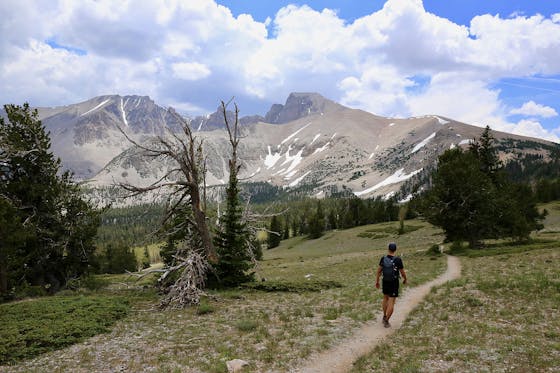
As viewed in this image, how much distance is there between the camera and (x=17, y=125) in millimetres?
27734

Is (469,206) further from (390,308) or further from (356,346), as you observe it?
(356,346)

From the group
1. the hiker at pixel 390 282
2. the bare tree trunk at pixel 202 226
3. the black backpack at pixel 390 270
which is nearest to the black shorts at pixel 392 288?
the hiker at pixel 390 282

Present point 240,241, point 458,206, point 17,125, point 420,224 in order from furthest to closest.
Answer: point 420,224
point 458,206
point 17,125
point 240,241

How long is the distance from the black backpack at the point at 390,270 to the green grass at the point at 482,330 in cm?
203

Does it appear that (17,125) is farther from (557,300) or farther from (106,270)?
(106,270)

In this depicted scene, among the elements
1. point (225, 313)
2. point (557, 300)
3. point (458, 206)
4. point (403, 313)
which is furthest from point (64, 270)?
point (458, 206)

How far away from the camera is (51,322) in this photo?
1576cm

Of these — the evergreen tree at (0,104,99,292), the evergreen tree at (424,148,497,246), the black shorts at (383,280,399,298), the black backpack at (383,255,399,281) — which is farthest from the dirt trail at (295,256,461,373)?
the evergreen tree at (424,148,497,246)

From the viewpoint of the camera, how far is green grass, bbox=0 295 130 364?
13195 mm

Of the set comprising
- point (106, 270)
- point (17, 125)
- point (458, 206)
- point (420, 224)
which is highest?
point (17, 125)

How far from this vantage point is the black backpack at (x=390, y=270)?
1426 cm

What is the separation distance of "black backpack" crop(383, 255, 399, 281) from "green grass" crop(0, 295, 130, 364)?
505 inches

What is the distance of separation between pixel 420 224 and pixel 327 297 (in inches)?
3210

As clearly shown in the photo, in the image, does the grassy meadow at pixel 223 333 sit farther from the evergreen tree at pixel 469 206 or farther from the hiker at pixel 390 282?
the evergreen tree at pixel 469 206
